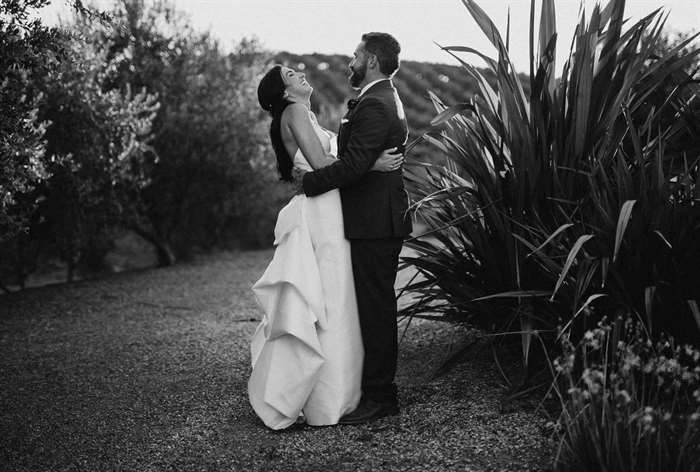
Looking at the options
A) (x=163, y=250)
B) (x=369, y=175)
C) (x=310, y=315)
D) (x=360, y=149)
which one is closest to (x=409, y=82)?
(x=163, y=250)

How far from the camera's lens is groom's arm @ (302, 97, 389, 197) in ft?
13.4

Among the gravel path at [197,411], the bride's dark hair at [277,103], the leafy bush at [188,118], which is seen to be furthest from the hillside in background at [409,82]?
the bride's dark hair at [277,103]

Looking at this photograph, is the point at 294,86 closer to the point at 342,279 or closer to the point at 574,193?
the point at 342,279

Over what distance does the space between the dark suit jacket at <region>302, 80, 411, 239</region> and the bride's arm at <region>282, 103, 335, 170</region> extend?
0.11 meters

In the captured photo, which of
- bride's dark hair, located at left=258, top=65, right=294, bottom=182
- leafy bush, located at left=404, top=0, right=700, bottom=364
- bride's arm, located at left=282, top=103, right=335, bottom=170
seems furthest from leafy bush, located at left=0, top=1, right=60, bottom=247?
leafy bush, located at left=404, top=0, right=700, bottom=364

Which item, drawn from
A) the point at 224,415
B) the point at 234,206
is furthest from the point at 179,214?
the point at 224,415

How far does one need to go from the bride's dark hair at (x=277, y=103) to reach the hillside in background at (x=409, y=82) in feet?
35.2

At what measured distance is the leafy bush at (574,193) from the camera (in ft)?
13.0

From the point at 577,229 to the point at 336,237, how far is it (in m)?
1.29

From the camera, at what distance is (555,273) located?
13.6ft

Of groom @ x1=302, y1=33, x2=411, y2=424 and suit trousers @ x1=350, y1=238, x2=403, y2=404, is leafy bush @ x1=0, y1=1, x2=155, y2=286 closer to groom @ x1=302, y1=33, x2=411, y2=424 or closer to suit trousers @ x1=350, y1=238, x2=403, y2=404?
groom @ x1=302, y1=33, x2=411, y2=424

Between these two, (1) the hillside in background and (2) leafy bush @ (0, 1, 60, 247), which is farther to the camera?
(1) the hillside in background

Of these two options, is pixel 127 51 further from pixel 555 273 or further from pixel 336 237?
pixel 555 273

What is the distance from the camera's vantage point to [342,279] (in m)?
4.24
